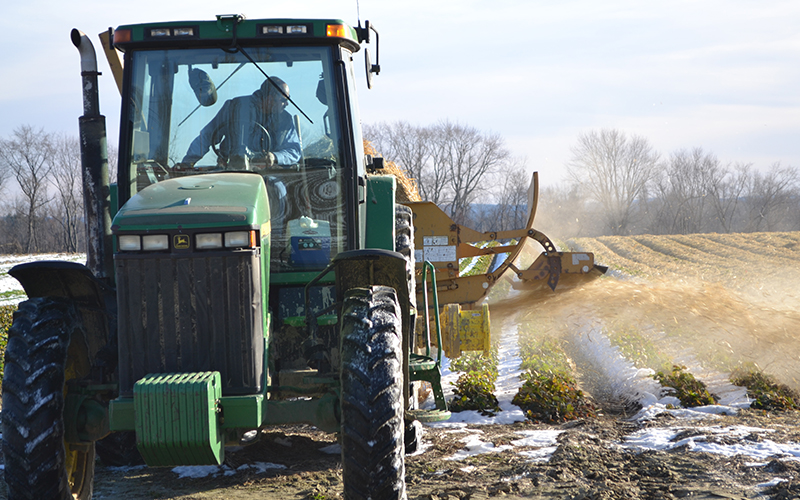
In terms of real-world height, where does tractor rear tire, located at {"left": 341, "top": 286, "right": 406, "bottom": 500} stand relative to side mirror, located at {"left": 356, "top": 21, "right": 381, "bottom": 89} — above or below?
below

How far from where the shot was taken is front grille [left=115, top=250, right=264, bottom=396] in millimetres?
3656

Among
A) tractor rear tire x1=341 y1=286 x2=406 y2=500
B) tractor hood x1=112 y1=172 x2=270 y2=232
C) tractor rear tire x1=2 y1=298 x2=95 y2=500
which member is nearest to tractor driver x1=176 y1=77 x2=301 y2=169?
tractor hood x1=112 y1=172 x2=270 y2=232

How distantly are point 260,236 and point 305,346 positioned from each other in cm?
94

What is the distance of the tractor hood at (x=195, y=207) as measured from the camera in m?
3.64

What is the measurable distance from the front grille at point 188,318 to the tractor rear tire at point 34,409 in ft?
1.32

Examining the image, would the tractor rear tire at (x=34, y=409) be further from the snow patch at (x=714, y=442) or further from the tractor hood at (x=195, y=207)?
the snow patch at (x=714, y=442)

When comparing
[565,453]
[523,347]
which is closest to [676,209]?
[523,347]

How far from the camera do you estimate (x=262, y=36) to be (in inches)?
183

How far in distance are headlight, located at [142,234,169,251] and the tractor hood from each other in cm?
5

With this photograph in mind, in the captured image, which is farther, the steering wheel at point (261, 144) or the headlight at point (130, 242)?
the steering wheel at point (261, 144)

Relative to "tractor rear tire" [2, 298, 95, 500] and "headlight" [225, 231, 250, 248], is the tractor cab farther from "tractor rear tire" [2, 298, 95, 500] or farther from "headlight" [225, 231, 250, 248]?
"tractor rear tire" [2, 298, 95, 500]

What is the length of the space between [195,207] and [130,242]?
1.28 ft

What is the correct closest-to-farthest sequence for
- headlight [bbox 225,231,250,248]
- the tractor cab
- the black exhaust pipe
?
1. headlight [bbox 225,231,250,248]
2. the tractor cab
3. the black exhaust pipe

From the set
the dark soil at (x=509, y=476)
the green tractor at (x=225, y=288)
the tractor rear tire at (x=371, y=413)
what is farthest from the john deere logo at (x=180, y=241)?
the dark soil at (x=509, y=476)
